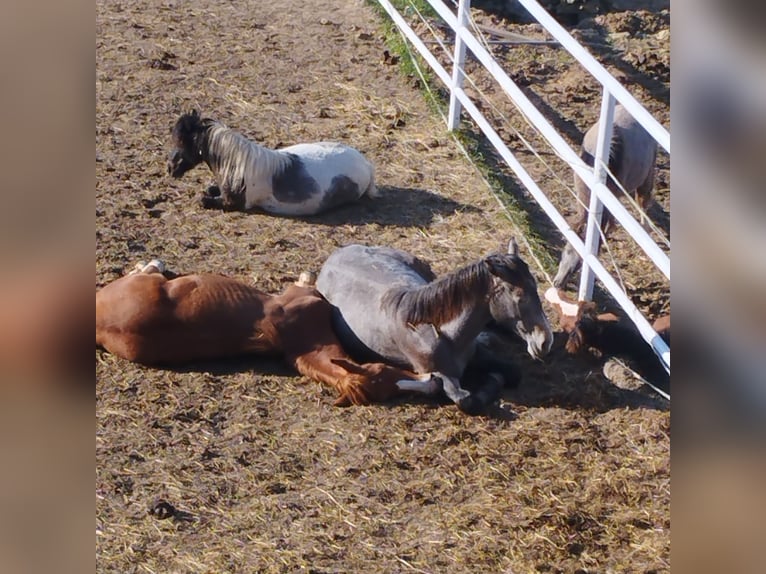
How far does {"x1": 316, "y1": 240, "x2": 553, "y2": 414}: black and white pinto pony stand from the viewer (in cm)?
495

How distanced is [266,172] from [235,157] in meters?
0.25

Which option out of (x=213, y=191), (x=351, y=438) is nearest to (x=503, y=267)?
(x=351, y=438)

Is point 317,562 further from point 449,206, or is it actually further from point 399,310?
point 449,206

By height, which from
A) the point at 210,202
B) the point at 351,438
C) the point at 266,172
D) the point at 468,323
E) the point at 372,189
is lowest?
the point at 351,438

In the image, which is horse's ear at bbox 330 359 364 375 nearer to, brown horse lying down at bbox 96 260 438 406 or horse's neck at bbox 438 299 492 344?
brown horse lying down at bbox 96 260 438 406

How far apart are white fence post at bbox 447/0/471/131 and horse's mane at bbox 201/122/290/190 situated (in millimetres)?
1563

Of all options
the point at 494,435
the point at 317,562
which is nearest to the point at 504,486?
the point at 494,435

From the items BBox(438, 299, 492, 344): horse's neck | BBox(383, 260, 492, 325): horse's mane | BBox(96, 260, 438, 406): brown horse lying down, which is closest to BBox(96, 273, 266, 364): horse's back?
BBox(96, 260, 438, 406): brown horse lying down

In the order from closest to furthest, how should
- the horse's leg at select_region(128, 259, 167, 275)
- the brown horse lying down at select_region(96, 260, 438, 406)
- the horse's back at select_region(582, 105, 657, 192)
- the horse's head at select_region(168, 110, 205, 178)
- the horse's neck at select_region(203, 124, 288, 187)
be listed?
the brown horse lying down at select_region(96, 260, 438, 406) < the horse's leg at select_region(128, 259, 167, 275) < the horse's back at select_region(582, 105, 657, 192) < the horse's neck at select_region(203, 124, 288, 187) < the horse's head at select_region(168, 110, 205, 178)

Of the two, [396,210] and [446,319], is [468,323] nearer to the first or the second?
[446,319]

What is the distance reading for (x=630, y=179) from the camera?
19.6ft

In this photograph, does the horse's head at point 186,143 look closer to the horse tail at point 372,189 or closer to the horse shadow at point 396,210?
the horse shadow at point 396,210

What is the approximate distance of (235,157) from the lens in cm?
685

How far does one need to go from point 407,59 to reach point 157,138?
2.43 meters
